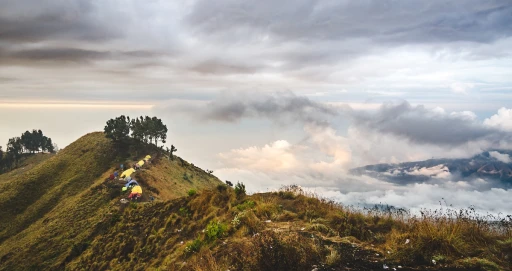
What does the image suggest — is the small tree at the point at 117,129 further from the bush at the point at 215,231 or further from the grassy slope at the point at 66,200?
the bush at the point at 215,231

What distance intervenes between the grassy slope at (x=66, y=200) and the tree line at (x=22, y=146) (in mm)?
80711

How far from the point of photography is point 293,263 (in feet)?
27.2

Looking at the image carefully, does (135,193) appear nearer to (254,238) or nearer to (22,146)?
(254,238)

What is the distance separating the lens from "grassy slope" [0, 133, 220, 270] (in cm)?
3978

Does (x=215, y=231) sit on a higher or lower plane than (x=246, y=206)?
lower

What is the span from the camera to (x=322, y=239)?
1032 centimetres

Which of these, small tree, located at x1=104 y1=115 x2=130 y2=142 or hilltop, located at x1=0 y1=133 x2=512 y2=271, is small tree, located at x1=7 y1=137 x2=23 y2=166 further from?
hilltop, located at x1=0 y1=133 x2=512 y2=271

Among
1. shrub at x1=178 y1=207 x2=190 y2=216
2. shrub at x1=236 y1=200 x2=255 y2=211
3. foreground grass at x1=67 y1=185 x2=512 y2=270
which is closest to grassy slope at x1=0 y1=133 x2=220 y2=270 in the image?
shrub at x1=178 y1=207 x2=190 y2=216

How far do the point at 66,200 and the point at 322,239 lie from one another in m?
66.7

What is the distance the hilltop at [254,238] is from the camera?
848cm

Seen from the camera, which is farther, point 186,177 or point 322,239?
point 186,177

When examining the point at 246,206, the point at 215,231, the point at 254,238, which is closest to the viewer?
the point at 254,238

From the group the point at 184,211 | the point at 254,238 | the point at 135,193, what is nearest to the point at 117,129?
the point at 135,193

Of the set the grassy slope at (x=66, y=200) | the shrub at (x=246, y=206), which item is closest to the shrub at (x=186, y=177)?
the grassy slope at (x=66, y=200)
